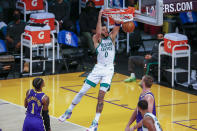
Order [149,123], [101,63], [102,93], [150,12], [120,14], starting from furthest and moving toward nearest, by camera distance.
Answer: [150,12] < [120,14] < [101,63] < [102,93] < [149,123]

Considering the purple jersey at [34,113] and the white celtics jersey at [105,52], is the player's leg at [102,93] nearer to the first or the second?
the white celtics jersey at [105,52]

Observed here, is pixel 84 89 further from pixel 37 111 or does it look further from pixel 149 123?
pixel 149 123

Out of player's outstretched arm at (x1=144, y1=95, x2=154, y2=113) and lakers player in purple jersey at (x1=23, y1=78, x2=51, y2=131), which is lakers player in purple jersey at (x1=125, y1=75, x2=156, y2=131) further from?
lakers player in purple jersey at (x1=23, y1=78, x2=51, y2=131)

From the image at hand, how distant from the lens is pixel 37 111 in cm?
945

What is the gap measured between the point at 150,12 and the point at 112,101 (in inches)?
102

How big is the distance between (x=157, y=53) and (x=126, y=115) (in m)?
3.86

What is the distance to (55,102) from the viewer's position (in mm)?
14625

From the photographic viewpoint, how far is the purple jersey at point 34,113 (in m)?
9.33

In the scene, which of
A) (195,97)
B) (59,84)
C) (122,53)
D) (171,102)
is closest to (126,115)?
(171,102)

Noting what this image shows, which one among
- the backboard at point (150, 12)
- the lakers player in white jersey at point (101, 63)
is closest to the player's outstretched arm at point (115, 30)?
the lakers player in white jersey at point (101, 63)

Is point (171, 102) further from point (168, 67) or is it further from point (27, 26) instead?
point (27, 26)

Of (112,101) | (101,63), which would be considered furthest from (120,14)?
(112,101)

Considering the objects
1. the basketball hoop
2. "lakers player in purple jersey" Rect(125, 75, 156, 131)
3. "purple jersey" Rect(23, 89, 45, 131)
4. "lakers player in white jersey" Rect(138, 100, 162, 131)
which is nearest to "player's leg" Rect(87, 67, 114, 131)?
the basketball hoop

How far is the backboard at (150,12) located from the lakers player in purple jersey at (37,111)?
16.6ft
